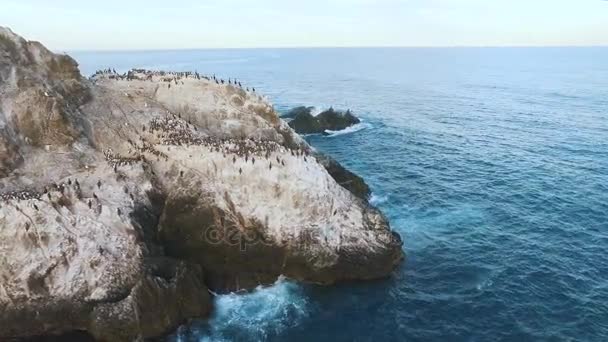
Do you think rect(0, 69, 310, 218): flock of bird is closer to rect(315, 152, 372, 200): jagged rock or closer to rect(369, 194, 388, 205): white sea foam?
rect(315, 152, 372, 200): jagged rock

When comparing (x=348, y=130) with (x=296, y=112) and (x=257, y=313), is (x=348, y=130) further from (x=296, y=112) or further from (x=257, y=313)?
(x=257, y=313)

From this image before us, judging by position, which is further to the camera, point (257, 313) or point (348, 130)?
point (348, 130)

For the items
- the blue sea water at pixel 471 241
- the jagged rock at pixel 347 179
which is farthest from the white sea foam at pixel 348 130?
the jagged rock at pixel 347 179

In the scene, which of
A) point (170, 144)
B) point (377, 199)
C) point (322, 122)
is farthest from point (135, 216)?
point (322, 122)

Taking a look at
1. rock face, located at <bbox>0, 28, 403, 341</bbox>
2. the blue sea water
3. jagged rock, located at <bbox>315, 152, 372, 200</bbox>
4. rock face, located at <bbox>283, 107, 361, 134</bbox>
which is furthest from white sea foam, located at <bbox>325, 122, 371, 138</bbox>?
rock face, located at <bbox>0, 28, 403, 341</bbox>

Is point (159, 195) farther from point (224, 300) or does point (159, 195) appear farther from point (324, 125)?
point (324, 125)

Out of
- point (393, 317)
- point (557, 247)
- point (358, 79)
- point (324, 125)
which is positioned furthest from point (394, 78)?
point (393, 317)

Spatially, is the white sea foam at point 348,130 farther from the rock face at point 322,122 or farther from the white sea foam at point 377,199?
the white sea foam at point 377,199
